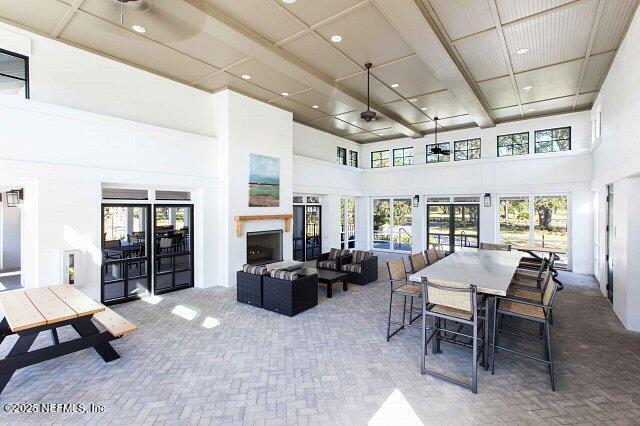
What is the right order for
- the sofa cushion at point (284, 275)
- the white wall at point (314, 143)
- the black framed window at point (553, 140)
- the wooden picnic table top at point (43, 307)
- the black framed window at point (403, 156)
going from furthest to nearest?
1. the black framed window at point (403, 156)
2. the white wall at point (314, 143)
3. the black framed window at point (553, 140)
4. the sofa cushion at point (284, 275)
5. the wooden picnic table top at point (43, 307)

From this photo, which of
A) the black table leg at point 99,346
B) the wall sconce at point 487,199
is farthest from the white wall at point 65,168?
the wall sconce at point 487,199

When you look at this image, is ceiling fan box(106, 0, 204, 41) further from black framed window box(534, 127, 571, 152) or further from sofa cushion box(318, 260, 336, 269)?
black framed window box(534, 127, 571, 152)

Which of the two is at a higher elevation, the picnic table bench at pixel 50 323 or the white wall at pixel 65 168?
the white wall at pixel 65 168

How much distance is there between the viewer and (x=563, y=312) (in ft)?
17.9

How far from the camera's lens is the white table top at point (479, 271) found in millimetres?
3455

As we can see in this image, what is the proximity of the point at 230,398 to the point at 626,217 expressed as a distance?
19.6 feet

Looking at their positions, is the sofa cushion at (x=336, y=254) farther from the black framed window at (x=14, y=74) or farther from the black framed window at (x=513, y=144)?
the black framed window at (x=14, y=74)

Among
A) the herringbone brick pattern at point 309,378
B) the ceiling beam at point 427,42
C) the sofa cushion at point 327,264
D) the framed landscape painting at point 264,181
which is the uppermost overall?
the ceiling beam at point 427,42

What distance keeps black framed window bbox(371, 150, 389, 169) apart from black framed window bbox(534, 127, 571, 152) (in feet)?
16.3

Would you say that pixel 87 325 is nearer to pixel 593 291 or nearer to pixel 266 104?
pixel 266 104

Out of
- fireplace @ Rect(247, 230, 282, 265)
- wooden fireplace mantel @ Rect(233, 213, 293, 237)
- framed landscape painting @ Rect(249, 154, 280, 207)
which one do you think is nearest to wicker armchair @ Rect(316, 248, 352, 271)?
fireplace @ Rect(247, 230, 282, 265)

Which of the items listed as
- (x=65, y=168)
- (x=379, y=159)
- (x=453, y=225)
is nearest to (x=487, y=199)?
(x=453, y=225)

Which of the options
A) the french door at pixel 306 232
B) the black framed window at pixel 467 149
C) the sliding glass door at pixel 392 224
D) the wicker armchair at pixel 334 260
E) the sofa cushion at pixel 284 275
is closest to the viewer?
the sofa cushion at pixel 284 275

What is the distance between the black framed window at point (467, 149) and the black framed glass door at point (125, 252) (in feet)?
31.7
